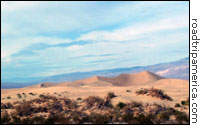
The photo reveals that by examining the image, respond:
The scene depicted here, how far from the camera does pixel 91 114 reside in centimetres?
1836

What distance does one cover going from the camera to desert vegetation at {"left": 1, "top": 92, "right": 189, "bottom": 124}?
56.6 feet

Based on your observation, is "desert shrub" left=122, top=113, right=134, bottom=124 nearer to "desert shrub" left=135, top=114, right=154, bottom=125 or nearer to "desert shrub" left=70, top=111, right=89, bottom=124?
"desert shrub" left=135, top=114, right=154, bottom=125

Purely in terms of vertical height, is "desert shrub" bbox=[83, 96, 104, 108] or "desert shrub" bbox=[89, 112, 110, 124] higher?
"desert shrub" bbox=[83, 96, 104, 108]

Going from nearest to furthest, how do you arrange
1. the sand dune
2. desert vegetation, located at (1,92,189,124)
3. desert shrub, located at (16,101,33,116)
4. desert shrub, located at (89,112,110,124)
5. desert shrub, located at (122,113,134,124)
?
desert shrub, located at (122,113,134,124)
desert shrub, located at (89,112,110,124)
desert vegetation, located at (1,92,189,124)
desert shrub, located at (16,101,33,116)
the sand dune

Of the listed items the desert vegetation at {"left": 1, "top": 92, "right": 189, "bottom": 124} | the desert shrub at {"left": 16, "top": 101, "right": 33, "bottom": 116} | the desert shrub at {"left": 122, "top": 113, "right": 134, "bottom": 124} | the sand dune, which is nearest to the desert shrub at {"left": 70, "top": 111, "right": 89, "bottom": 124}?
the desert vegetation at {"left": 1, "top": 92, "right": 189, "bottom": 124}

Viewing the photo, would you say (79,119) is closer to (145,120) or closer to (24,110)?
(145,120)

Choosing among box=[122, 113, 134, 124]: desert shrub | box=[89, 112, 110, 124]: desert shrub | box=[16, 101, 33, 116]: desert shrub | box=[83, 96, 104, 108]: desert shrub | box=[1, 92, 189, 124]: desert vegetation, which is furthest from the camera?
box=[83, 96, 104, 108]: desert shrub

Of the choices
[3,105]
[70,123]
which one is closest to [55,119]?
[70,123]

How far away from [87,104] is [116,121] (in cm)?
634

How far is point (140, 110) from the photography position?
67.4ft

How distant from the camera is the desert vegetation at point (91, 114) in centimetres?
1725

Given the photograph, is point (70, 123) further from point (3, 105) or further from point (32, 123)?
point (3, 105)

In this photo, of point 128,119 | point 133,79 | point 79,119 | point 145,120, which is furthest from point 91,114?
point 133,79

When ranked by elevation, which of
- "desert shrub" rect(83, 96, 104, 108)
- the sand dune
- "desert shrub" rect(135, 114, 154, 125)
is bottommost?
the sand dune
